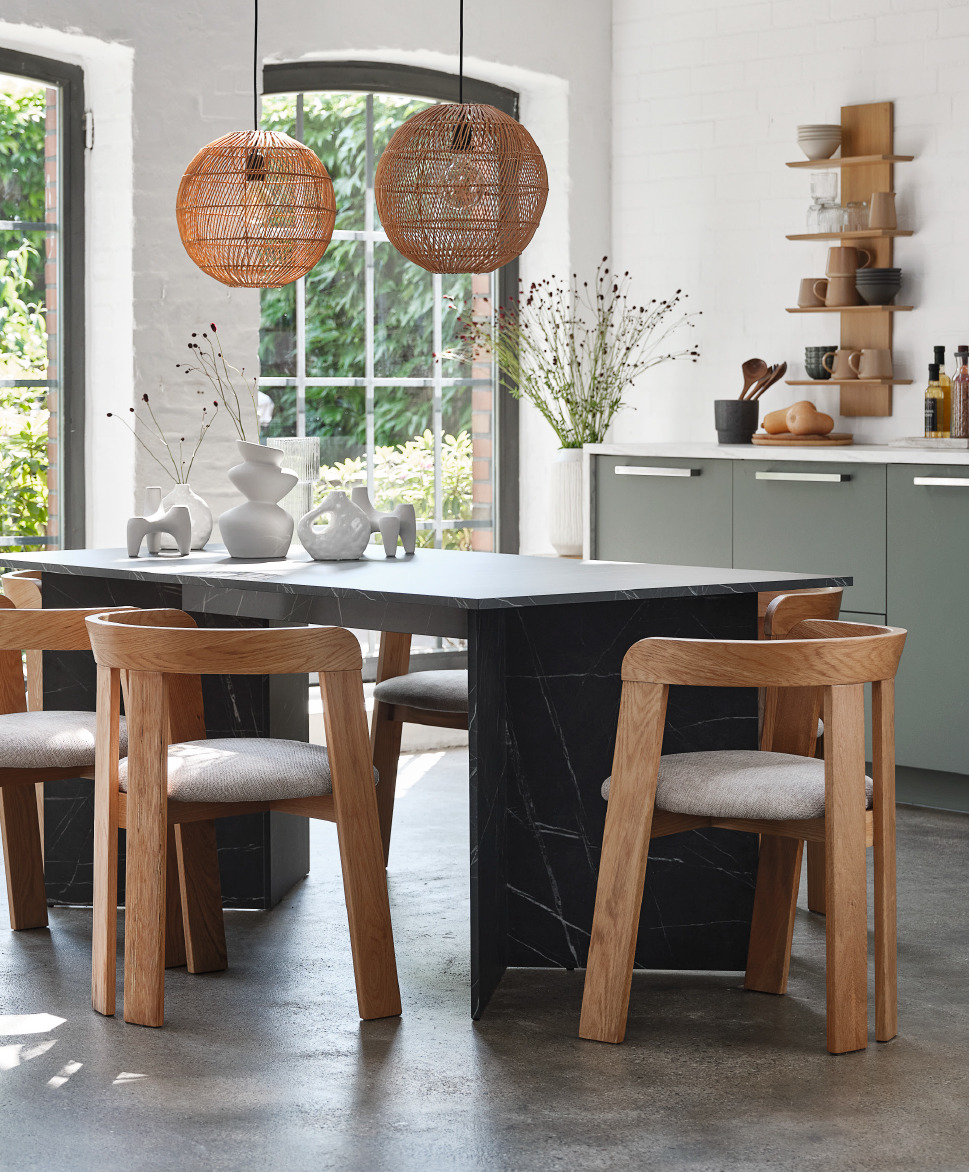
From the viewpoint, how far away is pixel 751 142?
6.16m

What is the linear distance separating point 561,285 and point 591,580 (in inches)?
127

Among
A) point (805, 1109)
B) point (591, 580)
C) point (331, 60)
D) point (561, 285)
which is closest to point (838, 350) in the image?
point (561, 285)

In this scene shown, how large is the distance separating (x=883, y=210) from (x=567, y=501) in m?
1.53

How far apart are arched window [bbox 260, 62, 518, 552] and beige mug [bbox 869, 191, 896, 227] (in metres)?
1.55

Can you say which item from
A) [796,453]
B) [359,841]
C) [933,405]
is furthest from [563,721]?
[933,405]

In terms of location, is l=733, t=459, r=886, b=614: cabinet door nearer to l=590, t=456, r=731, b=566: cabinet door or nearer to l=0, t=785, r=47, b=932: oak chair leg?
l=590, t=456, r=731, b=566: cabinet door

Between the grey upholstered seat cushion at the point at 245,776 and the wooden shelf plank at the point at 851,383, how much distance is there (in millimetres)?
3064

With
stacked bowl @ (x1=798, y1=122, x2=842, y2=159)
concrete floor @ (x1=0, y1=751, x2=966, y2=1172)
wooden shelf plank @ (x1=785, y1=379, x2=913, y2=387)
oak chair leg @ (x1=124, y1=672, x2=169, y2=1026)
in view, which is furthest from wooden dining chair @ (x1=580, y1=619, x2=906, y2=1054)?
stacked bowl @ (x1=798, y1=122, x2=842, y2=159)

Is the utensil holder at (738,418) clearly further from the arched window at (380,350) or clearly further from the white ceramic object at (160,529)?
the white ceramic object at (160,529)

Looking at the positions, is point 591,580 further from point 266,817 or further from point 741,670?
point 266,817

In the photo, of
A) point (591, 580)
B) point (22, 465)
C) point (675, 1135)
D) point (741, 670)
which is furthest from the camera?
point (22, 465)

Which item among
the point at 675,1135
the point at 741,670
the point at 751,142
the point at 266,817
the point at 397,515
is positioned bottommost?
the point at 675,1135

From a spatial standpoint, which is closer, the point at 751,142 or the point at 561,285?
the point at 751,142

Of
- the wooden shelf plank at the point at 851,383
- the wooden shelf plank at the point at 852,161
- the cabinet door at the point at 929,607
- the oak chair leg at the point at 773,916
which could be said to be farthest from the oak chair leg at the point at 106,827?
the wooden shelf plank at the point at 852,161
